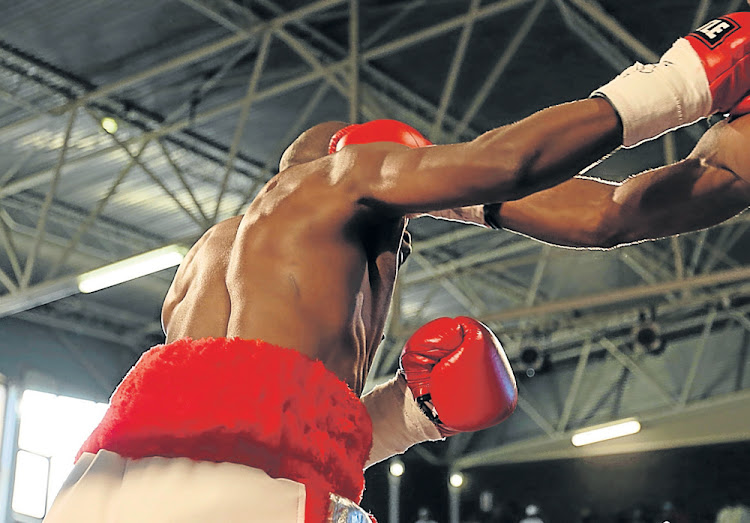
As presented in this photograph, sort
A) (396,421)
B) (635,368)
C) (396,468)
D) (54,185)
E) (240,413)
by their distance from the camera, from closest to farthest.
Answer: (240,413) < (396,421) < (54,185) < (635,368) < (396,468)

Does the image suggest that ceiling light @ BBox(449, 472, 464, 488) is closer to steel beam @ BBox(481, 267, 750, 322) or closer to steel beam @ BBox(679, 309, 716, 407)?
steel beam @ BBox(679, 309, 716, 407)

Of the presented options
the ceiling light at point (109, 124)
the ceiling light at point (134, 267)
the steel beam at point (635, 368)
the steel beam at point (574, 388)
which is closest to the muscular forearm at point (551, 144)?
the ceiling light at point (134, 267)

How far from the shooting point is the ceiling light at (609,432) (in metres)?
11.0

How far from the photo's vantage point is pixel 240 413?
1471mm

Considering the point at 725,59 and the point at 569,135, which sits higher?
the point at 725,59

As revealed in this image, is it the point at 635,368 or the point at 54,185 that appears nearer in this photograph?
the point at 54,185

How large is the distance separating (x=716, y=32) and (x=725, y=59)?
0.22ft

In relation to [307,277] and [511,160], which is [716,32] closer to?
[511,160]

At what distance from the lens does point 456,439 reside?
12.6 metres

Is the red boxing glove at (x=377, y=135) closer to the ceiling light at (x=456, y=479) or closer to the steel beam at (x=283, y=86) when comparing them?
the steel beam at (x=283, y=86)

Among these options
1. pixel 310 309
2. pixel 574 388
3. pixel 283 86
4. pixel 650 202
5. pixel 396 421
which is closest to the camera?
pixel 310 309

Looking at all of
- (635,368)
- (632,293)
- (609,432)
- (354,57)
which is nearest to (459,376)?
(354,57)

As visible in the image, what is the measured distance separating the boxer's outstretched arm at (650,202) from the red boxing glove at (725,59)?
8 centimetres

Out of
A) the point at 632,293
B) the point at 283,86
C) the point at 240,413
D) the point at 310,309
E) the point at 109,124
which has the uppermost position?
the point at 109,124
